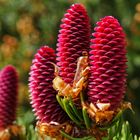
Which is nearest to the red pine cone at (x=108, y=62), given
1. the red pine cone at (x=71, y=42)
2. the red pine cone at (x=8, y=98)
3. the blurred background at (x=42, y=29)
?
the red pine cone at (x=71, y=42)

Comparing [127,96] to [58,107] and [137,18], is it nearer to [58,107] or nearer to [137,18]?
[137,18]

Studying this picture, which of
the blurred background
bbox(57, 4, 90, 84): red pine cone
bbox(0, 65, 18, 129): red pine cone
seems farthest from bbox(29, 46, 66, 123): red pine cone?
the blurred background

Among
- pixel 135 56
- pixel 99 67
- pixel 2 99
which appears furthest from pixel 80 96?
pixel 135 56

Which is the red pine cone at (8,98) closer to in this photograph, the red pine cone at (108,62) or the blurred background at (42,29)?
the red pine cone at (108,62)

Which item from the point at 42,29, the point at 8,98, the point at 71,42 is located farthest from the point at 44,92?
the point at 42,29

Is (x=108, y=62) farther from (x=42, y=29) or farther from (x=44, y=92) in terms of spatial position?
(x=42, y=29)

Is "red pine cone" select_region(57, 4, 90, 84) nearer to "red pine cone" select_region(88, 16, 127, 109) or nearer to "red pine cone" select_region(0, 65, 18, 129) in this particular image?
"red pine cone" select_region(88, 16, 127, 109)
